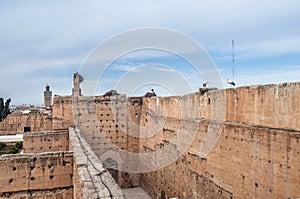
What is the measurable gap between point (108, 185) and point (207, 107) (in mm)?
4896

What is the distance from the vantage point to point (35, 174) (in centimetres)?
806

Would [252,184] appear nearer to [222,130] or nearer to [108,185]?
[222,130]

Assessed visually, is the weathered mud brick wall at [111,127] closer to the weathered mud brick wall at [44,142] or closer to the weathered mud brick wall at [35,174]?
the weathered mud brick wall at [44,142]

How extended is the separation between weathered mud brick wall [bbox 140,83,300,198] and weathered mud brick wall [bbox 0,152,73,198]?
390 cm

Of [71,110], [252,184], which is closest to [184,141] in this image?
[252,184]

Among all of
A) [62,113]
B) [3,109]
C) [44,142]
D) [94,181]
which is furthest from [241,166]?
[3,109]

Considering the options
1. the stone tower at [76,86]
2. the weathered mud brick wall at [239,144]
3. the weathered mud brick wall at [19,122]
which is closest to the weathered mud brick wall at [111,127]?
the stone tower at [76,86]

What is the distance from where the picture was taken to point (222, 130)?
8133mm

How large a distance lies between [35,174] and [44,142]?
4519 millimetres

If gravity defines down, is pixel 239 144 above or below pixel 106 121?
below

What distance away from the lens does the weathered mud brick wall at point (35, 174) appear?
7906 millimetres

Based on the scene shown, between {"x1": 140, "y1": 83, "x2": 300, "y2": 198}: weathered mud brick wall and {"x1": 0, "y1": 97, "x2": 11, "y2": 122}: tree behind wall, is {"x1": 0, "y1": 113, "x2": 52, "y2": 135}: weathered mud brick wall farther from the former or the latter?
{"x1": 140, "y1": 83, "x2": 300, "y2": 198}: weathered mud brick wall

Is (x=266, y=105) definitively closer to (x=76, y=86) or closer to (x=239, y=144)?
(x=239, y=144)

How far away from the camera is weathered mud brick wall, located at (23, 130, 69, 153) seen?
12.0m
